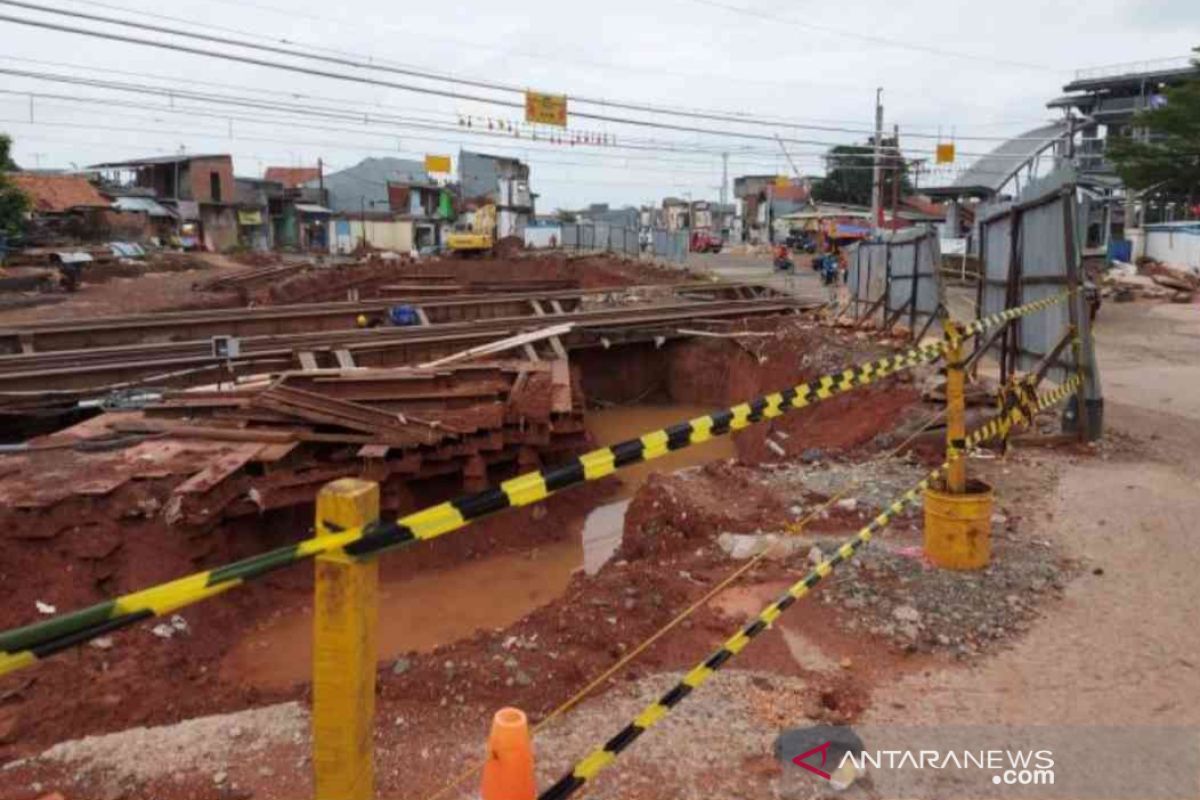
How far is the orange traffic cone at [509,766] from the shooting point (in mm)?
2162

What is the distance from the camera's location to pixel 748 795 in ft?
10.2

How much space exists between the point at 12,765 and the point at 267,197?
208 ft

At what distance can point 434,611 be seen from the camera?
820 centimetres

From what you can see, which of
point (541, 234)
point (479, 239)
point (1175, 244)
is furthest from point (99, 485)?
point (541, 234)

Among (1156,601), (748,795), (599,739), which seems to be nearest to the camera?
(748,795)

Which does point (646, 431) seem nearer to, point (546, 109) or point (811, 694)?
point (546, 109)

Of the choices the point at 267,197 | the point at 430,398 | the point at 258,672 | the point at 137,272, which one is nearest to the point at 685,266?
the point at 137,272

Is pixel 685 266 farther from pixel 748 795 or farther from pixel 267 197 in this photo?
pixel 267 197

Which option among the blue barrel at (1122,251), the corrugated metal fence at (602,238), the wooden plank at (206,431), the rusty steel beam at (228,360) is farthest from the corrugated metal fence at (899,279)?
the blue barrel at (1122,251)

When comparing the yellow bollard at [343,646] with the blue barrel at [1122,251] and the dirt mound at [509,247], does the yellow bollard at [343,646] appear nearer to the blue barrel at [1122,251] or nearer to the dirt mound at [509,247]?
the dirt mound at [509,247]

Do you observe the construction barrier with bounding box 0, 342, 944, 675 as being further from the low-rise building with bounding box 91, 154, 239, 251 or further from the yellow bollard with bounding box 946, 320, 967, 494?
the low-rise building with bounding box 91, 154, 239, 251

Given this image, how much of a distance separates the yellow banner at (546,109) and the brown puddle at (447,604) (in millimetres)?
14807

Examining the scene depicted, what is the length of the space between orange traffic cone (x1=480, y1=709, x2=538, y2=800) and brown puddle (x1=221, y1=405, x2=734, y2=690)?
14.6ft

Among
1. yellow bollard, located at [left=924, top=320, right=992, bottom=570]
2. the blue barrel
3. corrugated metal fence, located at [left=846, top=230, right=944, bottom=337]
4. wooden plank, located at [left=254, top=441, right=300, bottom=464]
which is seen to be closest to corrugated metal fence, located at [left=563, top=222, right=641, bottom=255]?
the blue barrel
